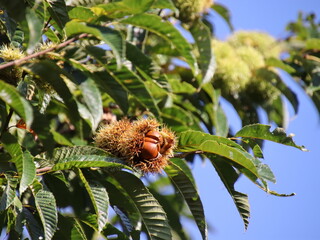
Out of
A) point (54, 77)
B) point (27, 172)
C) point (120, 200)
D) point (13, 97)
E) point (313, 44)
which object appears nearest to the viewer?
point (13, 97)

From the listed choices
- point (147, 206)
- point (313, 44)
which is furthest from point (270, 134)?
point (313, 44)

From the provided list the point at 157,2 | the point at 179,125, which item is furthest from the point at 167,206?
the point at 157,2

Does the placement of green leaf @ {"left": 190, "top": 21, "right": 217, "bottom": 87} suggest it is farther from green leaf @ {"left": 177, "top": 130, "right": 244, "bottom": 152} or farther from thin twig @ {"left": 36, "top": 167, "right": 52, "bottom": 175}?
thin twig @ {"left": 36, "top": 167, "right": 52, "bottom": 175}

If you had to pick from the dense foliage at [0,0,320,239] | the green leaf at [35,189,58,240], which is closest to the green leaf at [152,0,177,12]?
the dense foliage at [0,0,320,239]

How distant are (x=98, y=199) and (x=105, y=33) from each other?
409mm

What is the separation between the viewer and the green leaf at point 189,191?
1447mm

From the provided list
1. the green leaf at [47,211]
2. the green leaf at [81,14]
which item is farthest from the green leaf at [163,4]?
the green leaf at [47,211]

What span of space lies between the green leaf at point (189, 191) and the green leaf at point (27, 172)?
399 millimetres

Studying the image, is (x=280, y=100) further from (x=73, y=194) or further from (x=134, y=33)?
(x=73, y=194)

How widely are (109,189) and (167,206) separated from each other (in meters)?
0.40

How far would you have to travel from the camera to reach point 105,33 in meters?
1.22

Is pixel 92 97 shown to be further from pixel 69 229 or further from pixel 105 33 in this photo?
pixel 69 229

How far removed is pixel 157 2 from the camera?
1.36 metres

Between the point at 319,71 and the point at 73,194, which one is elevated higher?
the point at 319,71
